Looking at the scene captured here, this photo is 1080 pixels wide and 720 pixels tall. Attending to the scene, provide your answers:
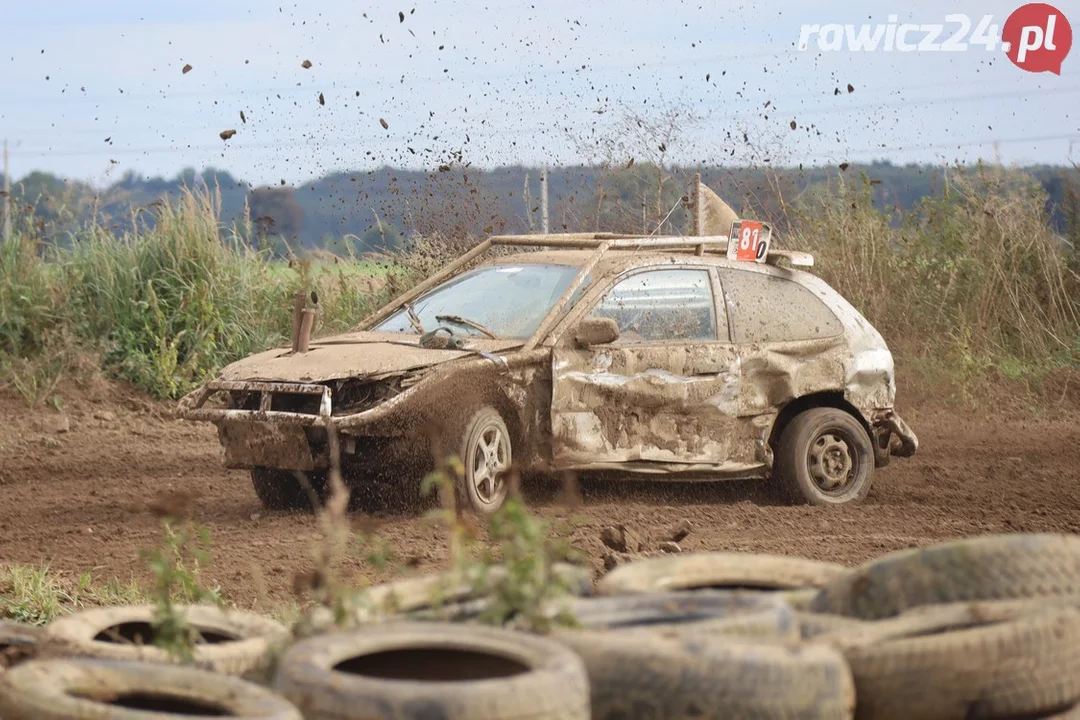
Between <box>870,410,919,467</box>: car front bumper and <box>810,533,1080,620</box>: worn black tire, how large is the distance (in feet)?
20.0

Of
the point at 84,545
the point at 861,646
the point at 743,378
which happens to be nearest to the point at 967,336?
the point at 743,378

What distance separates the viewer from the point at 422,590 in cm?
419

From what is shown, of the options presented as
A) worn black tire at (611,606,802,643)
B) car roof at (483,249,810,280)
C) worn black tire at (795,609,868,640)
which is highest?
car roof at (483,249,810,280)

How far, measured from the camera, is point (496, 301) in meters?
9.60

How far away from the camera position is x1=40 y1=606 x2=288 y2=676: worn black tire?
164 inches

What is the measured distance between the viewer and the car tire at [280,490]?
372 inches

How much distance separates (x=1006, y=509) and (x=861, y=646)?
6.47 meters

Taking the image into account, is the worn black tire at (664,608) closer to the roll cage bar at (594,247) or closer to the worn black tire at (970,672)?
the worn black tire at (970,672)

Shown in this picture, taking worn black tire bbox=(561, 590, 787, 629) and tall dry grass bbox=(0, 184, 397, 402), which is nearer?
worn black tire bbox=(561, 590, 787, 629)

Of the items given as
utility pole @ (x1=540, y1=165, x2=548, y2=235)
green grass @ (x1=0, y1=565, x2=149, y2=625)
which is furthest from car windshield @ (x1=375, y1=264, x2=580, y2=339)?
utility pole @ (x1=540, y1=165, x2=548, y2=235)

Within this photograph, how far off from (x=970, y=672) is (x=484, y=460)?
16.8ft

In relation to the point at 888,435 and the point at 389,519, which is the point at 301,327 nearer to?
the point at 389,519

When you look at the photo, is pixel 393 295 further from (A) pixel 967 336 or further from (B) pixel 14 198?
(A) pixel 967 336

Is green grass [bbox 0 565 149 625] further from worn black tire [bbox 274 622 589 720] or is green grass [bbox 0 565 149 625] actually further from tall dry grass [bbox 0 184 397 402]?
tall dry grass [bbox 0 184 397 402]
